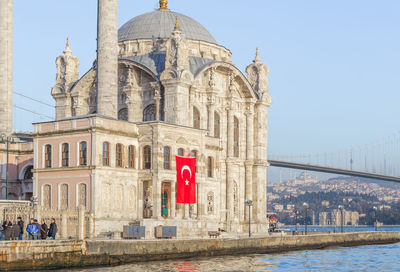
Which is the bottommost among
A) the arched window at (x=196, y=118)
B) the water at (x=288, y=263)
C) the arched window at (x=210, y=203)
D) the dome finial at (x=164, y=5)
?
the water at (x=288, y=263)

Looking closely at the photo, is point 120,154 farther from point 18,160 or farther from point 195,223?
point 18,160

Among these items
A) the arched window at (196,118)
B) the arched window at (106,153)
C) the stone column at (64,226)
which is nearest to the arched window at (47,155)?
the arched window at (106,153)

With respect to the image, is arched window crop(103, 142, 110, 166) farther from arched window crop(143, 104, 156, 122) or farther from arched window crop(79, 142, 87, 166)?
arched window crop(143, 104, 156, 122)

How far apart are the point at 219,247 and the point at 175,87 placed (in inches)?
533

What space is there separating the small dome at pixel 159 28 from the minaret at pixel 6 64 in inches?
363

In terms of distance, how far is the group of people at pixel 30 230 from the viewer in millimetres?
29297

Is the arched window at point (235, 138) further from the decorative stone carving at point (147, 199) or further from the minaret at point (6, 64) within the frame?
the minaret at point (6, 64)

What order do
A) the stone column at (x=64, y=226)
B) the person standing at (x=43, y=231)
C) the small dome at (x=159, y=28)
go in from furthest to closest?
the small dome at (x=159, y=28)
the stone column at (x=64, y=226)
the person standing at (x=43, y=231)

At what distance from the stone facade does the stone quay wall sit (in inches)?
123

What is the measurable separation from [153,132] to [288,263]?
10288mm

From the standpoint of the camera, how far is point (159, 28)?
53.6m

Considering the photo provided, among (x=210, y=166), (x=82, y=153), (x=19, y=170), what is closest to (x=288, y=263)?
(x=82, y=153)

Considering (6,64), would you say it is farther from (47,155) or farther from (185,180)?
(185,180)

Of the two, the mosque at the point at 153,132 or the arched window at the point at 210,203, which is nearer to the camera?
the mosque at the point at 153,132
